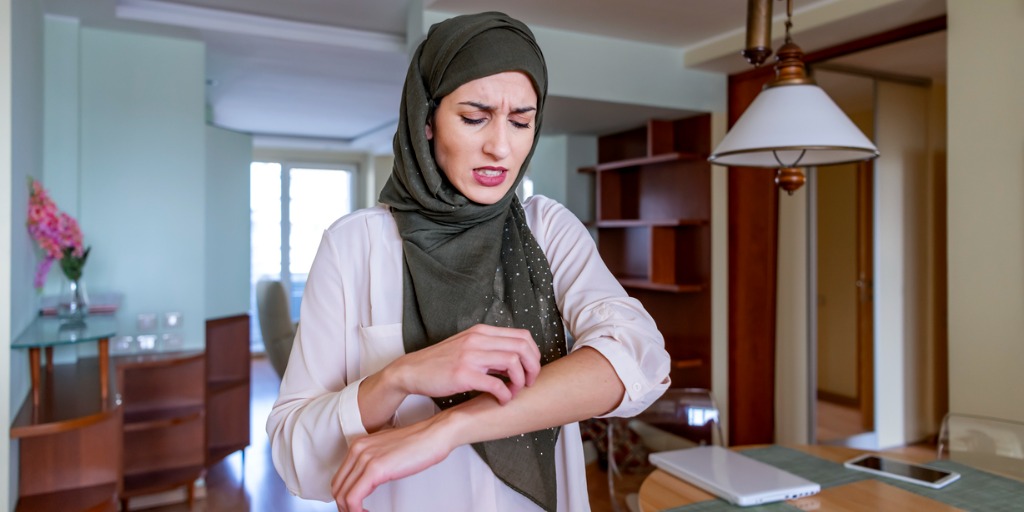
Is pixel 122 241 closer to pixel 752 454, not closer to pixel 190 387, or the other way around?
pixel 190 387

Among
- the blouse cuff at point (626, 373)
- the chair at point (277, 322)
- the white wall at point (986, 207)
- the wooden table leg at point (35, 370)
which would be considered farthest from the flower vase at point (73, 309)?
the white wall at point (986, 207)

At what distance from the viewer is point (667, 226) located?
169 inches

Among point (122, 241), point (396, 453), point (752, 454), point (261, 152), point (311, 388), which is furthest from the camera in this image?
point (261, 152)

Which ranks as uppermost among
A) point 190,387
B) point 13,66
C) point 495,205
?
point 13,66

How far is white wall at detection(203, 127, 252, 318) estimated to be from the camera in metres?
4.02

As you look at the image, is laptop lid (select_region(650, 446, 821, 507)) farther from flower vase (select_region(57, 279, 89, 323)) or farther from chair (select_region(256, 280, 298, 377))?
chair (select_region(256, 280, 298, 377))

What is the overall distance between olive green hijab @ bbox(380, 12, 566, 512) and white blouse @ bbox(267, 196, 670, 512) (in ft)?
0.08

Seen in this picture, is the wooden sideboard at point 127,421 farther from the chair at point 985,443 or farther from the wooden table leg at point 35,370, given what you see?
the chair at point 985,443

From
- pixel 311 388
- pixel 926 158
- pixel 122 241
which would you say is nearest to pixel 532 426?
pixel 311 388

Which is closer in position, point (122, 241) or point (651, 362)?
point (651, 362)

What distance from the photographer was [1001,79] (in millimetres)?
2693

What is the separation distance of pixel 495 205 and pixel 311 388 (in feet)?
0.90

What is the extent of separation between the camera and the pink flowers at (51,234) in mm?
2686

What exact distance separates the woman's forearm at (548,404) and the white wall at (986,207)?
2675 millimetres
